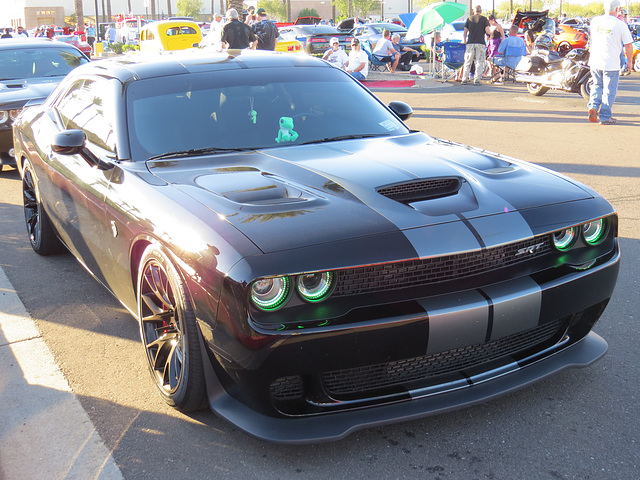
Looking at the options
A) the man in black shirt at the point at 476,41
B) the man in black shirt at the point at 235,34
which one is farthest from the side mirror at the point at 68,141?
the man in black shirt at the point at 476,41

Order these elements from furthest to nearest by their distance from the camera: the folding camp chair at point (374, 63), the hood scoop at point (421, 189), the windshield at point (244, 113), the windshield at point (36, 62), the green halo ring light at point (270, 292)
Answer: the folding camp chair at point (374, 63)
the windshield at point (36, 62)
the windshield at point (244, 113)
the hood scoop at point (421, 189)
the green halo ring light at point (270, 292)

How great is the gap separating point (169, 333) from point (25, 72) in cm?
740

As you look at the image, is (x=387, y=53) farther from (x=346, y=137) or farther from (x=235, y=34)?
(x=346, y=137)

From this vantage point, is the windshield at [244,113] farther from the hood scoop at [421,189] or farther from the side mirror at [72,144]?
the hood scoop at [421,189]

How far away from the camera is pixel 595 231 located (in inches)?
124

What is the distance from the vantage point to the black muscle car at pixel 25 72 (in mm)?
8062

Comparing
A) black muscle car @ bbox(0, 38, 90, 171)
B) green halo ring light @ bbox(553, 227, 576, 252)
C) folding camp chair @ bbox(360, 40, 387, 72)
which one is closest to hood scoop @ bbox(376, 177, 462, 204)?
green halo ring light @ bbox(553, 227, 576, 252)

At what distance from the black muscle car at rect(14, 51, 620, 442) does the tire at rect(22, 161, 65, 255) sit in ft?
4.74

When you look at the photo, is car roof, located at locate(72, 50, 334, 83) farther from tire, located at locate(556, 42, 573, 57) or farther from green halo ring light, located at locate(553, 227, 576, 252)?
tire, located at locate(556, 42, 573, 57)

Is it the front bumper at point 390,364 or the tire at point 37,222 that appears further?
the tire at point 37,222

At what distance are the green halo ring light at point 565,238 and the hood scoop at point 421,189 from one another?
475 mm

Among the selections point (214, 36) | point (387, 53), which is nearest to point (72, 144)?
point (214, 36)

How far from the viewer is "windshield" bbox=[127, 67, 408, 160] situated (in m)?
3.77

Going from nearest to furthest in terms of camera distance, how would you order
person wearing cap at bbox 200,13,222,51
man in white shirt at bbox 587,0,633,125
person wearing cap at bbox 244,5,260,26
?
man in white shirt at bbox 587,0,633,125 < person wearing cap at bbox 244,5,260,26 < person wearing cap at bbox 200,13,222,51
